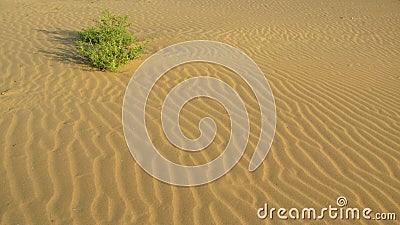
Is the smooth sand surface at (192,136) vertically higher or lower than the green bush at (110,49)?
lower

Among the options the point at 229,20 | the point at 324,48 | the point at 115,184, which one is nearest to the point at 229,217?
the point at 115,184

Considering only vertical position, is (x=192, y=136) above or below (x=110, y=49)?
below

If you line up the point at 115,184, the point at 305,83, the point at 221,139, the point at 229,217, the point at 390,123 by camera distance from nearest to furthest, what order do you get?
the point at 229,217 → the point at 115,184 → the point at 221,139 → the point at 390,123 → the point at 305,83

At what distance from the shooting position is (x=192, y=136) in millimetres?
4137

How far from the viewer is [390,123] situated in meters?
4.62

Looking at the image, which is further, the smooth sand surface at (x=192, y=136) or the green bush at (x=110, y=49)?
the green bush at (x=110, y=49)

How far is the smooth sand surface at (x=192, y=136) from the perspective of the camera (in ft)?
10.1

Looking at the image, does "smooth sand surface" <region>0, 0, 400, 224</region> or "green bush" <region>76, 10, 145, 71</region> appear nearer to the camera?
"smooth sand surface" <region>0, 0, 400, 224</region>

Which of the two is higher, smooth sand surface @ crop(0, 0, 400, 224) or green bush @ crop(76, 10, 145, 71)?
green bush @ crop(76, 10, 145, 71)

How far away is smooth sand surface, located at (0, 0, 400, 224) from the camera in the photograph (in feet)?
10.1

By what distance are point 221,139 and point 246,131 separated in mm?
391

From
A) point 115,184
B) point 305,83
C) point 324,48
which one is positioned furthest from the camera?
point 324,48

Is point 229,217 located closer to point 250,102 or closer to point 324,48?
point 250,102

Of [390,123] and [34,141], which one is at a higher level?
[390,123]
